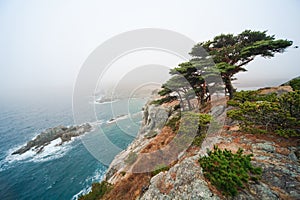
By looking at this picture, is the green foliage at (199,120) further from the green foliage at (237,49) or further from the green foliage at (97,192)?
the green foliage at (97,192)

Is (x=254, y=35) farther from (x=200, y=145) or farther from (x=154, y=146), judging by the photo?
(x=154, y=146)

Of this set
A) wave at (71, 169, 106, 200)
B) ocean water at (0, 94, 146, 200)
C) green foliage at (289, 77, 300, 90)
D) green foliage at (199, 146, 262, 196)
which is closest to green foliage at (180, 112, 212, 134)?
green foliage at (199, 146, 262, 196)

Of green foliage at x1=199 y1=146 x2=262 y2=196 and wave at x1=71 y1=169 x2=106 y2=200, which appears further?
wave at x1=71 y1=169 x2=106 y2=200

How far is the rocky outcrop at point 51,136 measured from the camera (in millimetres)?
20084

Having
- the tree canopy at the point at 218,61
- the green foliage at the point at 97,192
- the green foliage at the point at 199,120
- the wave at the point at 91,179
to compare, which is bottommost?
the wave at the point at 91,179

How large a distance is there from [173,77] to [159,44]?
3246mm

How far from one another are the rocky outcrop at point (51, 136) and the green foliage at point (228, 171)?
993 inches

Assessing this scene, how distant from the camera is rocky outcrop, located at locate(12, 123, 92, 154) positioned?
2008cm

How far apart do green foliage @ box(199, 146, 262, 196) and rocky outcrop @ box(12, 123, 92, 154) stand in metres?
25.2

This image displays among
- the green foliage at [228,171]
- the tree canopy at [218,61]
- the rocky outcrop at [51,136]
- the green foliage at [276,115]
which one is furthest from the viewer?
the rocky outcrop at [51,136]

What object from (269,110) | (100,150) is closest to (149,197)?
(269,110)

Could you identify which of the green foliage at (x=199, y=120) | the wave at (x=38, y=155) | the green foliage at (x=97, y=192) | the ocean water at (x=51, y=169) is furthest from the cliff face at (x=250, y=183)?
the wave at (x=38, y=155)

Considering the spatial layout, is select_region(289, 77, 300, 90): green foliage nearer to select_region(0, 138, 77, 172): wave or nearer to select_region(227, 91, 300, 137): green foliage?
select_region(227, 91, 300, 137): green foliage

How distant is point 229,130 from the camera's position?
6.91 meters
